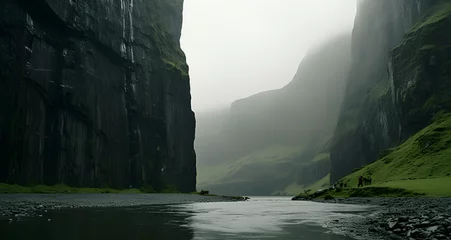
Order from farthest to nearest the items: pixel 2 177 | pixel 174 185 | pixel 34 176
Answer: pixel 174 185 → pixel 34 176 → pixel 2 177

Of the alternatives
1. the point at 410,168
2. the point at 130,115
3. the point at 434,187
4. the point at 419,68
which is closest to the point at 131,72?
the point at 130,115

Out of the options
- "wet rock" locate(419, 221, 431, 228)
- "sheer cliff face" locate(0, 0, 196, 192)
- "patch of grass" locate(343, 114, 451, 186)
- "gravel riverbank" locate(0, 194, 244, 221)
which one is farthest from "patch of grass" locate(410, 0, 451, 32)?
"wet rock" locate(419, 221, 431, 228)

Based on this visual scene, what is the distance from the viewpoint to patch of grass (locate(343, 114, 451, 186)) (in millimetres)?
94250

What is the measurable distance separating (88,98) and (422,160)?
330 ft

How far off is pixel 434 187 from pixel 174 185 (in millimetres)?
104765

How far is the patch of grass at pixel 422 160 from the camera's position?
94.2 m

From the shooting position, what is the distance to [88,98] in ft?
385

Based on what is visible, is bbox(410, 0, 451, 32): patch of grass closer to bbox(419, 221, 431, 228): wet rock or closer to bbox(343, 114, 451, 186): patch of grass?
bbox(343, 114, 451, 186): patch of grass

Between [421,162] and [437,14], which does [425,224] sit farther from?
[437,14]

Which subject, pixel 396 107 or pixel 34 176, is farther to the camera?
pixel 396 107

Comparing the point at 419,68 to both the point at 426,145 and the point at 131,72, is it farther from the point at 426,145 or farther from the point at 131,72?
the point at 131,72

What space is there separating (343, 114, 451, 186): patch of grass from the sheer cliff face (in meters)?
74.5

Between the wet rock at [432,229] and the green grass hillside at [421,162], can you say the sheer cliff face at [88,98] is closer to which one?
the green grass hillside at [421,162]

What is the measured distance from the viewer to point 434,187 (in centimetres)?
6353
